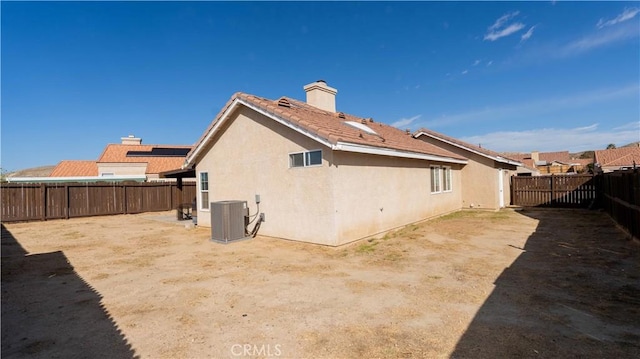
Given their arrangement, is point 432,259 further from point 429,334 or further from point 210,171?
point 210,171

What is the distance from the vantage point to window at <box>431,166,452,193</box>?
14.3 metres

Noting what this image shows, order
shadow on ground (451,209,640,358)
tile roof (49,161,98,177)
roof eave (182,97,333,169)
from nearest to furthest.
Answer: shadow on ground (451,209,640,358) < roof eave (182,97,333,169) < tile roof (49,161,98,177)

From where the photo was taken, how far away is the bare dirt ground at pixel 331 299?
11.8 ft

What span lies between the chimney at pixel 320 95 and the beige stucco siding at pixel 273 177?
15.3 ft

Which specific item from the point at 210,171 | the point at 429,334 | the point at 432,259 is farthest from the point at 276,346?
the point at 210,171

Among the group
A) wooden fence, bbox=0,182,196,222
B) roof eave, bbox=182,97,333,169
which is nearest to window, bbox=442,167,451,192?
roof eave, bbox=182,97,333,169

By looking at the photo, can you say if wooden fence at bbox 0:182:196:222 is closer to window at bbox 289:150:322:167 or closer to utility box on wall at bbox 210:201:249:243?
utility box on wall at bbox 210:201:249:243

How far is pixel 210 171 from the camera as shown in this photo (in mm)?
12805

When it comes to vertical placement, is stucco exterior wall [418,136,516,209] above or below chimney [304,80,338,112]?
below

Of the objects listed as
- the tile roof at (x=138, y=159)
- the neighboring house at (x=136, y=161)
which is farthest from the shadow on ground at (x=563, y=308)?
the tile roof at (x=138, y=159)

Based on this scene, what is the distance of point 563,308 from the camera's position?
4.45 metres

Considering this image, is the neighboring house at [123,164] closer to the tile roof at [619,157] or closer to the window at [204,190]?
the window at [204,190]

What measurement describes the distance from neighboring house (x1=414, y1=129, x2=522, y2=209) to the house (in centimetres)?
441

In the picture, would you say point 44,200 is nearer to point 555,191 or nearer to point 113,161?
point 113,161
